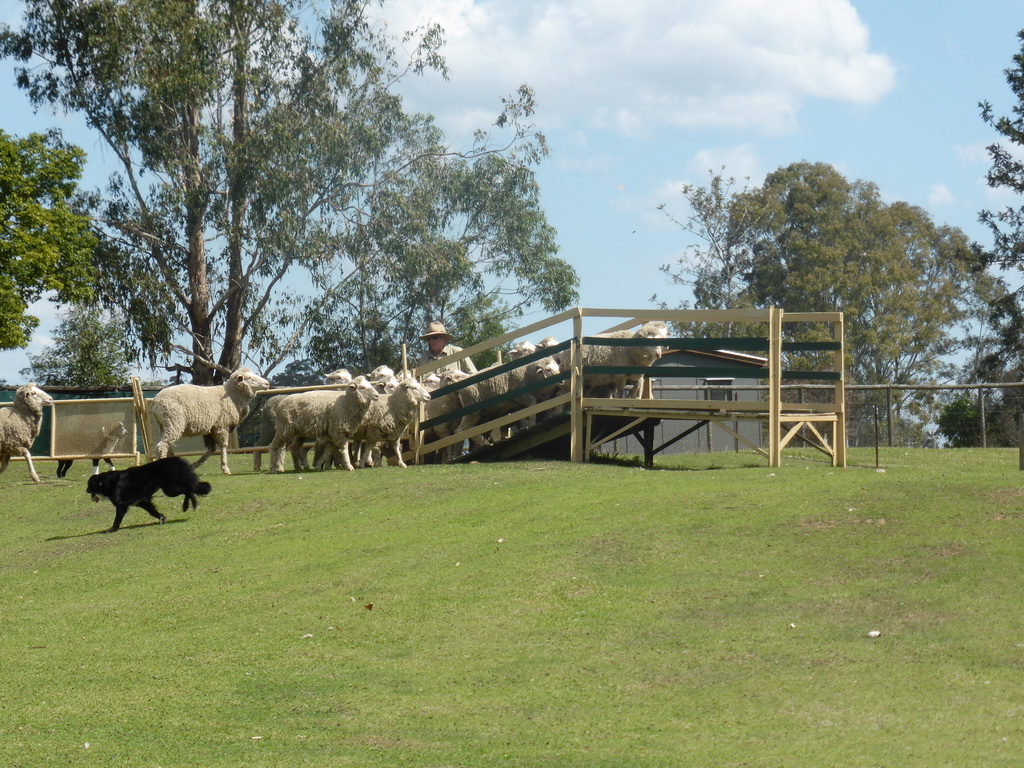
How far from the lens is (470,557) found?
1082 centimetres

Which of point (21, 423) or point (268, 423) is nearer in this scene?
point (21, 423)

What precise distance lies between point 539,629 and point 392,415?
995 cm

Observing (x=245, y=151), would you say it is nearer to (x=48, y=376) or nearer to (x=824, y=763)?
(x=48, y=376)

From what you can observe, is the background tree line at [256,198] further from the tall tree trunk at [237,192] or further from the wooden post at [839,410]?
the wooden post at [839,410]

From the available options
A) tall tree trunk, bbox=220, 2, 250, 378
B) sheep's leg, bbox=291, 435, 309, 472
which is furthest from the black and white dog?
tall tree trunk, bbox=220, 2, 250, 378

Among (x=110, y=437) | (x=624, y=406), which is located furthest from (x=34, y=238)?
(x=624, y=406)

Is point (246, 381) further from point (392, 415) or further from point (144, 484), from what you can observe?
point (144, 484)

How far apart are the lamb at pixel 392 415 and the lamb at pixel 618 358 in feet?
7.88

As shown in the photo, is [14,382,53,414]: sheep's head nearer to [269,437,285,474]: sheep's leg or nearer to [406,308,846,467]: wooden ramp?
[269,437,285,474]: sheep's leg

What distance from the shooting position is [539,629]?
8539 millimetres

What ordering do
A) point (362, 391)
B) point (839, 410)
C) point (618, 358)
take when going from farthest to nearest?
point (618, 358) → point (362, 391) → point (839, 410)

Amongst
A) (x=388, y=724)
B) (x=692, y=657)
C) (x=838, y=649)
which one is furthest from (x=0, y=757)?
(x=838, y=649)

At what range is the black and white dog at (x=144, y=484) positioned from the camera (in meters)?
13.7

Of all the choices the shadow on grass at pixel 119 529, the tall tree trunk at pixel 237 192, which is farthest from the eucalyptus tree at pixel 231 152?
the shadow on grass at pixel 119 529
